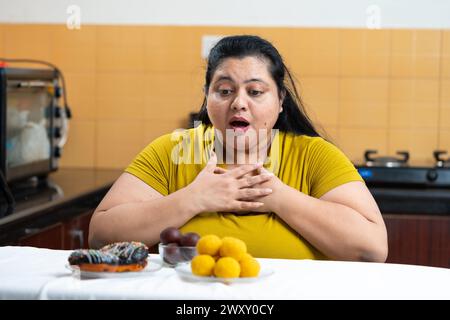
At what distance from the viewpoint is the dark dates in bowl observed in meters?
1.73

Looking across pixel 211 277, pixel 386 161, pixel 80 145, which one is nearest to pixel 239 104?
pixel 211 277

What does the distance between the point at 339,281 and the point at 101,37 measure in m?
2.40

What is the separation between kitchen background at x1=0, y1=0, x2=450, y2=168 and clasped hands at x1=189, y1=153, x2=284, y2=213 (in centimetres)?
145

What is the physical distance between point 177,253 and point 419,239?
1.71m

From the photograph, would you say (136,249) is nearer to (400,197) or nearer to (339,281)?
(339,281)

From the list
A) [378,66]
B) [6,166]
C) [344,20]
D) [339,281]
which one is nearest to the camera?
[339,281]

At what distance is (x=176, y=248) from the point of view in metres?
1.73

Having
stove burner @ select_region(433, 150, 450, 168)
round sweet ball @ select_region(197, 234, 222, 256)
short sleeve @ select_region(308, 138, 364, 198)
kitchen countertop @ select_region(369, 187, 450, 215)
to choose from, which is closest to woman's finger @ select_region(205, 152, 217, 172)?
short sleeve @ select_region(308, 138, 364, 198)

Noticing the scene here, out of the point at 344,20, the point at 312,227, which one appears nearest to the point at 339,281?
the point at 312,227

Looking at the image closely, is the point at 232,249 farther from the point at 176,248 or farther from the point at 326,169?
the point at 326,169

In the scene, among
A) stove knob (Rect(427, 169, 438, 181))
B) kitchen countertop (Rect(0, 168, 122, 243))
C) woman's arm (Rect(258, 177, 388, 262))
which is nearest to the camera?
woman's arm (Rect(258, 177, 388, 262))

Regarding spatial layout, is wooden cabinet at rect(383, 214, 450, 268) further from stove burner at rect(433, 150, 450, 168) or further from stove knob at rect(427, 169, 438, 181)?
stove burner at rect(433, 150, 450, 168)

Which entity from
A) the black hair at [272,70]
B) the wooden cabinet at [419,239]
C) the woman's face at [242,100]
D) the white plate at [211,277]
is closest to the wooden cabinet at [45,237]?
the black hair at [272,70]

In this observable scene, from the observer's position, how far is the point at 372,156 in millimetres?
3674
